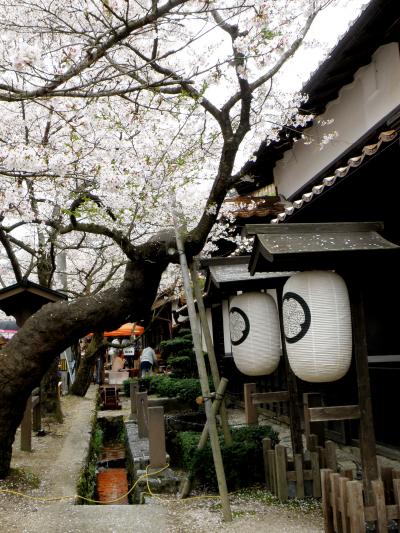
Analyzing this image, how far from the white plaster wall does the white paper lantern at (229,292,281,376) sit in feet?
14.2

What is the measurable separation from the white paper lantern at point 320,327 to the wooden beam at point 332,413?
1.03 ft

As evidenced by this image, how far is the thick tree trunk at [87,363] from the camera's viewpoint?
19969 millimetres

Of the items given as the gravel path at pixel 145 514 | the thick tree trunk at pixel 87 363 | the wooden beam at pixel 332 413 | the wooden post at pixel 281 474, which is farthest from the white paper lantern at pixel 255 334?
the thick tree trunk at pixel 87 363

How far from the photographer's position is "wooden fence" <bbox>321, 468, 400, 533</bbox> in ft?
14.4

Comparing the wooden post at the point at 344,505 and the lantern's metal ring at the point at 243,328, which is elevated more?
the lantern's metal ring at the point at 243,328

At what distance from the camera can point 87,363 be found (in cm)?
2027

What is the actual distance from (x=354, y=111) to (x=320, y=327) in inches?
256

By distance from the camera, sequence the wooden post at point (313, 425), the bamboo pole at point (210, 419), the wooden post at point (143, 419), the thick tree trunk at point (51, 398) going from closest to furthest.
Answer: the bamboo pole at point (210, 419) < the wooden post at point (313, 425) < the wooden post at point (143, 419) < the thick tree trunk at point (51, 398)

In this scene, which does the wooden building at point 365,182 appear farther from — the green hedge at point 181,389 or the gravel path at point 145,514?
the green hedge at point 181,389

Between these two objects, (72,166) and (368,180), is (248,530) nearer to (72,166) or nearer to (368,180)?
(368,180)

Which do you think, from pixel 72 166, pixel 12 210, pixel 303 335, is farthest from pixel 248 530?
pixel 12 210

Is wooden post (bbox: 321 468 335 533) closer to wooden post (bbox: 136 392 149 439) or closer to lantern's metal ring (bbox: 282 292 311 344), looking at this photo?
lantern's metal ring (bbox: 282 292 311 344)

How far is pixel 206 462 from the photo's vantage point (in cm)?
714

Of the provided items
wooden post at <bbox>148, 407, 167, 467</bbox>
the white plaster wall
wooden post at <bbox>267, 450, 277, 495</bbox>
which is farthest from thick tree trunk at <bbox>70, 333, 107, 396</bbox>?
wooden post at <bbox>267, 450, 277, 495</bbox>
